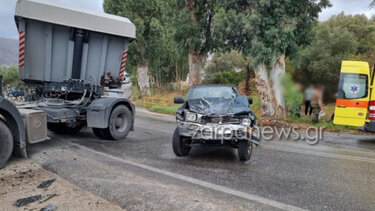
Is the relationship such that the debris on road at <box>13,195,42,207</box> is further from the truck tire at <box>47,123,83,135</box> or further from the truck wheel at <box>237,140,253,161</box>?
the truck tire at <box>47,123,83,135</box>

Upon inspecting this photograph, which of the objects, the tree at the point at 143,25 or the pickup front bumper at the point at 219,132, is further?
the tree at the point at 143,25

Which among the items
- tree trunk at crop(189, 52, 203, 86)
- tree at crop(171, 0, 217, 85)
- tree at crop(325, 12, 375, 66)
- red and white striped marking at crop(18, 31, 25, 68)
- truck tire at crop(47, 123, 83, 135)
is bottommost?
truck tire at crop(47, 123, 83, 135)

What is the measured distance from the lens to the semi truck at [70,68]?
23.0ft

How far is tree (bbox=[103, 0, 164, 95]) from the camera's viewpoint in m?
25.3

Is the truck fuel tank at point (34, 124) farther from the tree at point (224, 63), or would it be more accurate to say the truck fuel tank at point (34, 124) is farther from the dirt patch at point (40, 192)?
the tree at point (224, 63)

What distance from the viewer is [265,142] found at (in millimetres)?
8734

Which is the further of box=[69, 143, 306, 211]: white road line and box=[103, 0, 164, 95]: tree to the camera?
box=[103, 0, 164, 95]: tree

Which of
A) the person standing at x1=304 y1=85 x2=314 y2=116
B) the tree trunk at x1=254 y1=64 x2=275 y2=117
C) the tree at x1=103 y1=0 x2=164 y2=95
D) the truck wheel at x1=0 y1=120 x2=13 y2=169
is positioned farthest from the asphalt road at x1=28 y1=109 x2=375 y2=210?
the tree at x1=103 y1=0 x2=164 y2=95

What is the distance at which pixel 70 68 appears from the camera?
26.1 ft

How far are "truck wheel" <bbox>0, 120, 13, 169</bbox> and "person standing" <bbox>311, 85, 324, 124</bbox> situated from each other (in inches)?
426

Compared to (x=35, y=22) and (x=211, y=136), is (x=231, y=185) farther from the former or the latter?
(x=35, y=22)

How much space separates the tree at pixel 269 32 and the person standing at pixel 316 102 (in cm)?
138

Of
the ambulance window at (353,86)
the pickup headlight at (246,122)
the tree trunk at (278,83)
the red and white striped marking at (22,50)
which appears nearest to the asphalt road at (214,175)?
the pickup headlight at (246,122)

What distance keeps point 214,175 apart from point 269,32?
9394 mm
